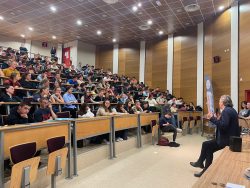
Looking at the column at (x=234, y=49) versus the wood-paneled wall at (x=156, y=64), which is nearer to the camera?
the column at (x=234, y=49)

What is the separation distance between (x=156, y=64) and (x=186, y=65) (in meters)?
2.08

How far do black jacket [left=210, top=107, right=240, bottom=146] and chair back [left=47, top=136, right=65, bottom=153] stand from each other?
6.85ft

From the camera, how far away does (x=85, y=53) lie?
14.4 meters

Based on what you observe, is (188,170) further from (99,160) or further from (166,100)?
(166,100)

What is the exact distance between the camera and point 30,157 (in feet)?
8.00

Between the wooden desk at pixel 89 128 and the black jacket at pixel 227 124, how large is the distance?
203cm

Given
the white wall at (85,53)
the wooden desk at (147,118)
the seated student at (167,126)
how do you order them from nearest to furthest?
the wooden desk at (147,118) → the seated student at (167,126) → the white wall at (85,53)

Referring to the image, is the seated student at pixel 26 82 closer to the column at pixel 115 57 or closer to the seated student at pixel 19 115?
the seated student at pixel 19 115

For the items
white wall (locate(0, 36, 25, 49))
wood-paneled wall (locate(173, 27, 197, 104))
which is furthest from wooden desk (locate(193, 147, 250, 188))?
white wall (locate(0, 36, 25, 49))

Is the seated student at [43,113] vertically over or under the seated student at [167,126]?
over

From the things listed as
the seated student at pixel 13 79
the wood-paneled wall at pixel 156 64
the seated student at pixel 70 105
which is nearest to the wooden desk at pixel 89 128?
the seated student at pixel 70 105

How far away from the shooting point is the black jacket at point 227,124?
10.1 ft

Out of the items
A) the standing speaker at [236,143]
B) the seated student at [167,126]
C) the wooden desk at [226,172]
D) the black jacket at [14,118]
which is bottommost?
the seated student at [167,126]

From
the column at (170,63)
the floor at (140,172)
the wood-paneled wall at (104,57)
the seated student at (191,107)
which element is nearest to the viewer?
the floor at (140,172)
